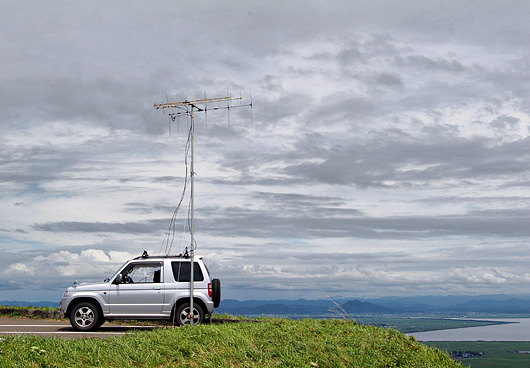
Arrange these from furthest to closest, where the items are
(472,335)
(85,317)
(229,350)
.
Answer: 1. (472,335)
2. (85,317)
3. (229,350)

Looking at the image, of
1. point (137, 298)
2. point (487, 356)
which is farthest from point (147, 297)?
point (487, 356)

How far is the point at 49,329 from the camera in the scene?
1564 centimetres

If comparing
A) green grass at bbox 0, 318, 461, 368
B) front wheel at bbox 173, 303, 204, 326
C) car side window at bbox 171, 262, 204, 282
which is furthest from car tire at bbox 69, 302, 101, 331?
green grass at bbox 0, 318, 461, 368

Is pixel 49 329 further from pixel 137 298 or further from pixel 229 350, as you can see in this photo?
pixel 229 350

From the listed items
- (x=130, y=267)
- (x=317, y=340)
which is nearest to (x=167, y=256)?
(x=130, y=267)

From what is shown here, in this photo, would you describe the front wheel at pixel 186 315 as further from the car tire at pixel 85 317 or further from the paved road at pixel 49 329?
the car tire at pixel 85 317

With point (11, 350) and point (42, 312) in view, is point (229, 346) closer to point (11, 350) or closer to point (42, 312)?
point (11, 350)

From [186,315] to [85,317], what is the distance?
2.78 meters

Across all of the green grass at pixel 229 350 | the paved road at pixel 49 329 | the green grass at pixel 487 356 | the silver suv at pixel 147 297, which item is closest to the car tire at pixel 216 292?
the silver suv at pixel 147 297

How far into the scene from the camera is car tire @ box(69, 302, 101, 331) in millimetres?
14906

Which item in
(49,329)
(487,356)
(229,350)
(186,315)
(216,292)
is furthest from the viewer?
(487,356)

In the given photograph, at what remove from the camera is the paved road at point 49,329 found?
14.0 meters

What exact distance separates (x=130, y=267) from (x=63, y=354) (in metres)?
6.51

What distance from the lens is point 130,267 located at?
50.0 ft
